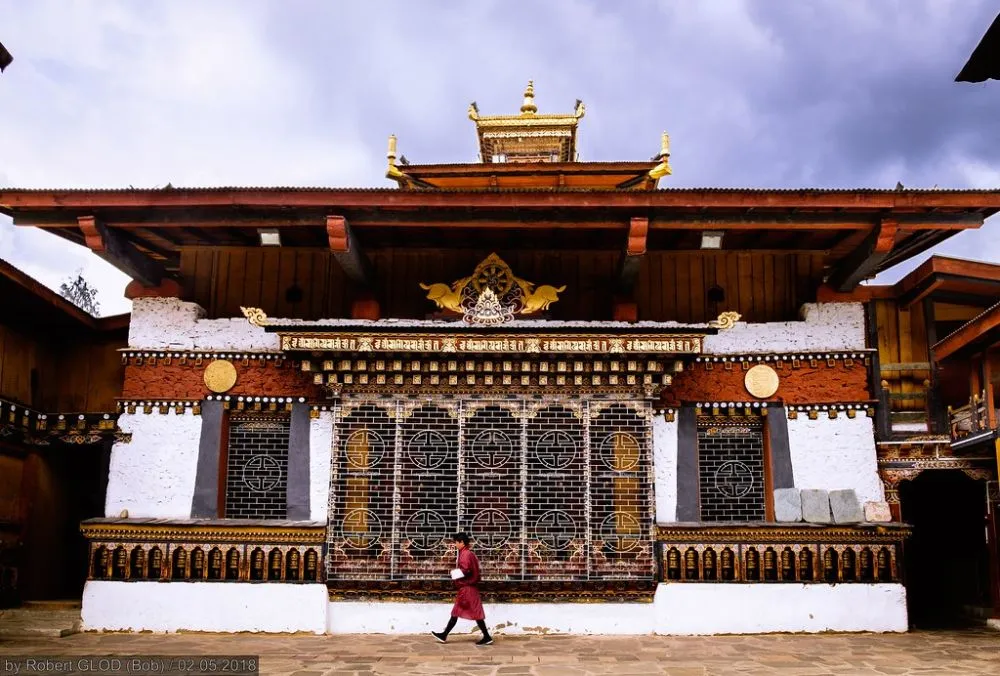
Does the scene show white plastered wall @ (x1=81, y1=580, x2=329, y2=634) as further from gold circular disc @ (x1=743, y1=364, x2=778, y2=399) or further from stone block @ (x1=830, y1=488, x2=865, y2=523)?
stone block @ (x1=830, y1=488, x2=865, y2=523)

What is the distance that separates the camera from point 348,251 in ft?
32.0

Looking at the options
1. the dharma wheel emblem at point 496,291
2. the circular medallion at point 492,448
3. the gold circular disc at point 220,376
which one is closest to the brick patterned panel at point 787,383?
the dharma wheel emblem at point 496,291

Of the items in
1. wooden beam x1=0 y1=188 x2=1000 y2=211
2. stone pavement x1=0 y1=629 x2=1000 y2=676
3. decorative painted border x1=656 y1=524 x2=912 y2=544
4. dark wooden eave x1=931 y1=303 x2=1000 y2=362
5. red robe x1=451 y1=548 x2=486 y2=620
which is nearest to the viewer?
stone pavement x1=0 y1=629 x2=1000 y2=676

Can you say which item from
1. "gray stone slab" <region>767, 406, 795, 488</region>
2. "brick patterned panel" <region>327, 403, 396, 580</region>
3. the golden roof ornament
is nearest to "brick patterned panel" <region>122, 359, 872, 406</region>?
"gray stone slab" <region>767, 406, 795, 488</region>

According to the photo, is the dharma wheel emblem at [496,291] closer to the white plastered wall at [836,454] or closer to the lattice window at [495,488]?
the lattice window at [495,488]

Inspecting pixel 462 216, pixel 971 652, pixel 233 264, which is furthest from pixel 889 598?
pixel 233 264

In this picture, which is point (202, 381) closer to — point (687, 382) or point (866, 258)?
point (687, 382)

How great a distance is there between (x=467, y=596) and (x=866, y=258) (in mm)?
5697

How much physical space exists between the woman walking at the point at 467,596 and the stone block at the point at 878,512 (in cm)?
425

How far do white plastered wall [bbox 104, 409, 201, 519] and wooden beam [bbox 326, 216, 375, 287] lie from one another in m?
2.39

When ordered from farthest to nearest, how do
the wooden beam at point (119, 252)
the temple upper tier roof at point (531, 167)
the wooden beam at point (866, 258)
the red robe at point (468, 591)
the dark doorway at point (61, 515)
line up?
the temple upper tier roof at point (531, 167), the dark doorway at point (61, 515), the wooden beam at point (119, 252), the wooden beam at point (866, 258), the red robe at point (468, 591)

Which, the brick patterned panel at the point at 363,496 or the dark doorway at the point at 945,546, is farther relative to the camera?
the dark doorway at the point at 945,546

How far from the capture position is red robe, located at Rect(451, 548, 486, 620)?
8414 millimetres

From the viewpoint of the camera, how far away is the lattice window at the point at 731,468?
32.4ft
